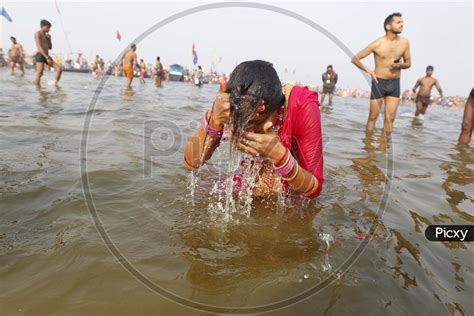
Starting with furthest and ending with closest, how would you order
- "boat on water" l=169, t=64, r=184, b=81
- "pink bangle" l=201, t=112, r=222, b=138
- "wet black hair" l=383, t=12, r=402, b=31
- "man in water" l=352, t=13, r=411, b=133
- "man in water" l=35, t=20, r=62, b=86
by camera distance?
1. "boat on water" l=169, t=64, r=184, b=81
2. "man in water" l=35, t=20, r=62, b=86
3. "man in water" l=352, t=13, r=411, b=133
4. "wet black hair" l=383, t=12, r=402, b=31
5. "pink bangle" l=201, t=112, r=222, b=138

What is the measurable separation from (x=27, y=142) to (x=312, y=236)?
11.2ft

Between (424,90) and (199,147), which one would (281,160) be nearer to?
(199,147)

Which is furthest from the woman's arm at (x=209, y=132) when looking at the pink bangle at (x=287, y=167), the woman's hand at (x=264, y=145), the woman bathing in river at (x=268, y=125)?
the pink bangle at (x=287, y=167)

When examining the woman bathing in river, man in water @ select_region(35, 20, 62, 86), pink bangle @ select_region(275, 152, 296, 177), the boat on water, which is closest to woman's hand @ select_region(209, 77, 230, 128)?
the woman bathing in river

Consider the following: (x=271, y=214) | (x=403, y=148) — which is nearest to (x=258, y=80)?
(x=271, y=214)

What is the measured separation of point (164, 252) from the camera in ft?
5.53

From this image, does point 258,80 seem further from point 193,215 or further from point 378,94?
point 378,94

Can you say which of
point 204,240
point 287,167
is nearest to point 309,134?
point 287,167

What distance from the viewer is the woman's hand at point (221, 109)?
1.77 m

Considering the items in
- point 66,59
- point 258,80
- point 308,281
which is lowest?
point 308,281

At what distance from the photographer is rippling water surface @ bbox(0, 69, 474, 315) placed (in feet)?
4.48

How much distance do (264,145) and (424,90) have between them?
40.2 ft

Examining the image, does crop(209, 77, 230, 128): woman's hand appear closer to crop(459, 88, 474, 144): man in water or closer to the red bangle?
the red bangle

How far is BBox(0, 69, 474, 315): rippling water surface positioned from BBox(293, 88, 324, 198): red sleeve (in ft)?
1.35
